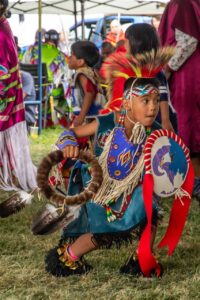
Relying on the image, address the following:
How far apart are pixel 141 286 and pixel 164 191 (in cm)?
43

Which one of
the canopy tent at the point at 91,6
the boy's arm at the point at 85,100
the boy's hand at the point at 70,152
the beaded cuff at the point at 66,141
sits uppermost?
the canopy tent at the point at 91,6

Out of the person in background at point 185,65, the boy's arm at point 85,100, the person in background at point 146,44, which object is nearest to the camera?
the person in background at point 146,44

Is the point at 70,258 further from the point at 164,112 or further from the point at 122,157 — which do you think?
the point at 164,112

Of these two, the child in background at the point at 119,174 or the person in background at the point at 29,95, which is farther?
the person in background at the point at 29,95

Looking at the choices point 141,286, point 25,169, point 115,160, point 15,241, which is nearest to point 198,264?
point 141,286

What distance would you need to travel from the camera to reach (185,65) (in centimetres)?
464

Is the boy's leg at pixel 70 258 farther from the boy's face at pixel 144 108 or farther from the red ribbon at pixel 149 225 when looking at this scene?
the boy's face at pixel 144 108

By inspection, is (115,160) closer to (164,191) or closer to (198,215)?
(164,191)

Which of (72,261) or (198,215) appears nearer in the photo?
(72,261)

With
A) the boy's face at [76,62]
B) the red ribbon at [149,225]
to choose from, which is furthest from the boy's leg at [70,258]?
the boy's face at [76,62]

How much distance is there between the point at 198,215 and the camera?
14.2 ft

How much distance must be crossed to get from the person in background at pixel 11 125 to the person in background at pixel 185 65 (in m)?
1.10

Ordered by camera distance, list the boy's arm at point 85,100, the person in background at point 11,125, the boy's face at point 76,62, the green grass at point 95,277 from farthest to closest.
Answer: the boy's face at point 76,62, the boy's arm at point 85,100, the person in background at point 11,125, the green grass at point 95,277

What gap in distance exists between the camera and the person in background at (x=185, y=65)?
4.50 metres
